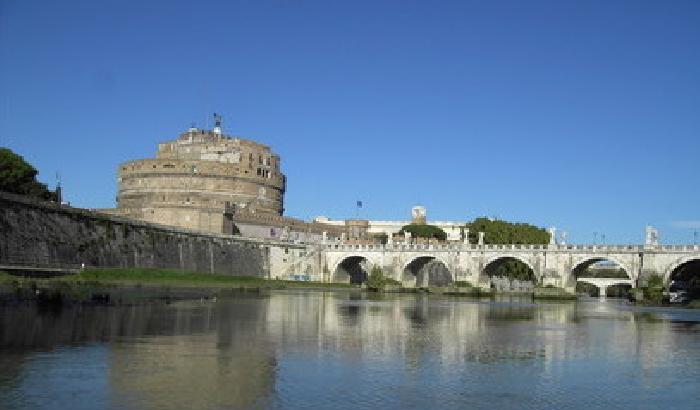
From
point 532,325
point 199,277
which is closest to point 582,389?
point 532,325

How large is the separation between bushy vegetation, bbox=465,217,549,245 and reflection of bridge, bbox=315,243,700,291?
34.3 feet

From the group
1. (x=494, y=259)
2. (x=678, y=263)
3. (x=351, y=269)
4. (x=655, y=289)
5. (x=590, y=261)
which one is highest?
(x=494, y=259)

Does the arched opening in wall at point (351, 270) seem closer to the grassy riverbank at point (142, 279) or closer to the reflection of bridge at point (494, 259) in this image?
the reflection of bridge at point (494, 259)

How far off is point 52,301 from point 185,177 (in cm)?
6676

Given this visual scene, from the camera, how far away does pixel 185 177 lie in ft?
317

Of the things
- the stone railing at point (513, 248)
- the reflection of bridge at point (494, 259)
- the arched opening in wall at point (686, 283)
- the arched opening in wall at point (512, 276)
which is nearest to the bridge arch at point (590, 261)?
the reflection of bridge at point (494, 259)

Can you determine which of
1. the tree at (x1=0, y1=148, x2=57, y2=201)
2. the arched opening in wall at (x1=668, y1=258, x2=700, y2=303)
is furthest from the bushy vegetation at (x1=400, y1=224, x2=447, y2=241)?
the tree at (x1=0, y1=148, x2=57, y2=201)

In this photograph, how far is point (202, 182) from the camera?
96.6m

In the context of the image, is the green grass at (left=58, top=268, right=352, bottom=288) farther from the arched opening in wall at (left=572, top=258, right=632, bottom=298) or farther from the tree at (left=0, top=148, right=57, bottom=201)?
the arched opening in wall at (left=572, top=258, right=632, bottom=298)

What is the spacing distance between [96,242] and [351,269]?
52.6 m

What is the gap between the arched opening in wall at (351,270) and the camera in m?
96.9

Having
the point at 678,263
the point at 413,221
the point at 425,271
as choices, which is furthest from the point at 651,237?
the point at 413,221

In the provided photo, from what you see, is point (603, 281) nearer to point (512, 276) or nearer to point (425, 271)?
point (512, 276)

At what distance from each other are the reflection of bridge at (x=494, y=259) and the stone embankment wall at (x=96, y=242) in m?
18.0
